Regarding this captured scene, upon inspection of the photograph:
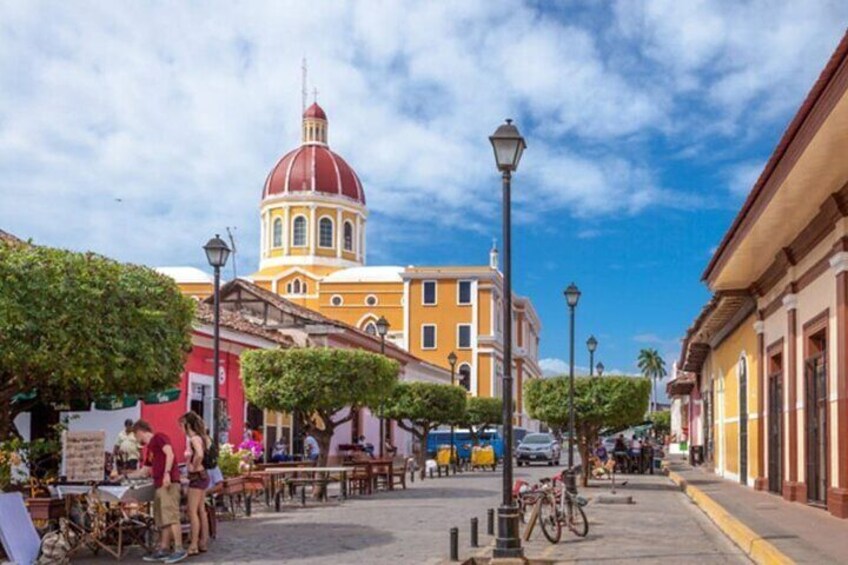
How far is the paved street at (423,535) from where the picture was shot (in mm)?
13062

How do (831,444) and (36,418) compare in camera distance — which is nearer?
(831,444)

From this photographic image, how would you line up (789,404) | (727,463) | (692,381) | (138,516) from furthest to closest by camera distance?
(692,381)
(727,463)
(789,404)
(138,516)

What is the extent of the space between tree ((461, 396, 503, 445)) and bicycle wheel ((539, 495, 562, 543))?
131 ft

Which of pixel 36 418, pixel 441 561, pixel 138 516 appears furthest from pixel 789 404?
pixel 36 418

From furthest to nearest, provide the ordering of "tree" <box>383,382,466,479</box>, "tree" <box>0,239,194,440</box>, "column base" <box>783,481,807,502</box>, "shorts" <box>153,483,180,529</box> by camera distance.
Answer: "tree" <box>383,382,466,479</box> < "column base" <box>783,481,807,502</box> < "shorts" <box>153,483,180,529</box> < "tree" <box>0,239,194,440</box>

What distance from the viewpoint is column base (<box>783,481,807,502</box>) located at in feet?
62.3

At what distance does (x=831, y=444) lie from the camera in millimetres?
16297

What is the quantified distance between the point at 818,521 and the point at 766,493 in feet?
25.2

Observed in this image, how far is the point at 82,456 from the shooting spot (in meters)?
13.4

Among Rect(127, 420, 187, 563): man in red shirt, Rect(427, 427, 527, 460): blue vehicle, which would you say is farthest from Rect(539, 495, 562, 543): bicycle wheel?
Rect(427, 427, 527, 460): blue vehicle

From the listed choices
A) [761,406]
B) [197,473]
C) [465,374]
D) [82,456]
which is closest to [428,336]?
[465,374]

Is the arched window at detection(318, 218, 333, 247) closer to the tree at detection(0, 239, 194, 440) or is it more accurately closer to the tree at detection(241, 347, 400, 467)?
the tree at detection(241, 347, 400, 467)

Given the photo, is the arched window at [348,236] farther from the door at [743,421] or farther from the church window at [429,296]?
the door at [743,421]

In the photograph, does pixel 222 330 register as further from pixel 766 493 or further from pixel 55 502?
pixel 55 502
